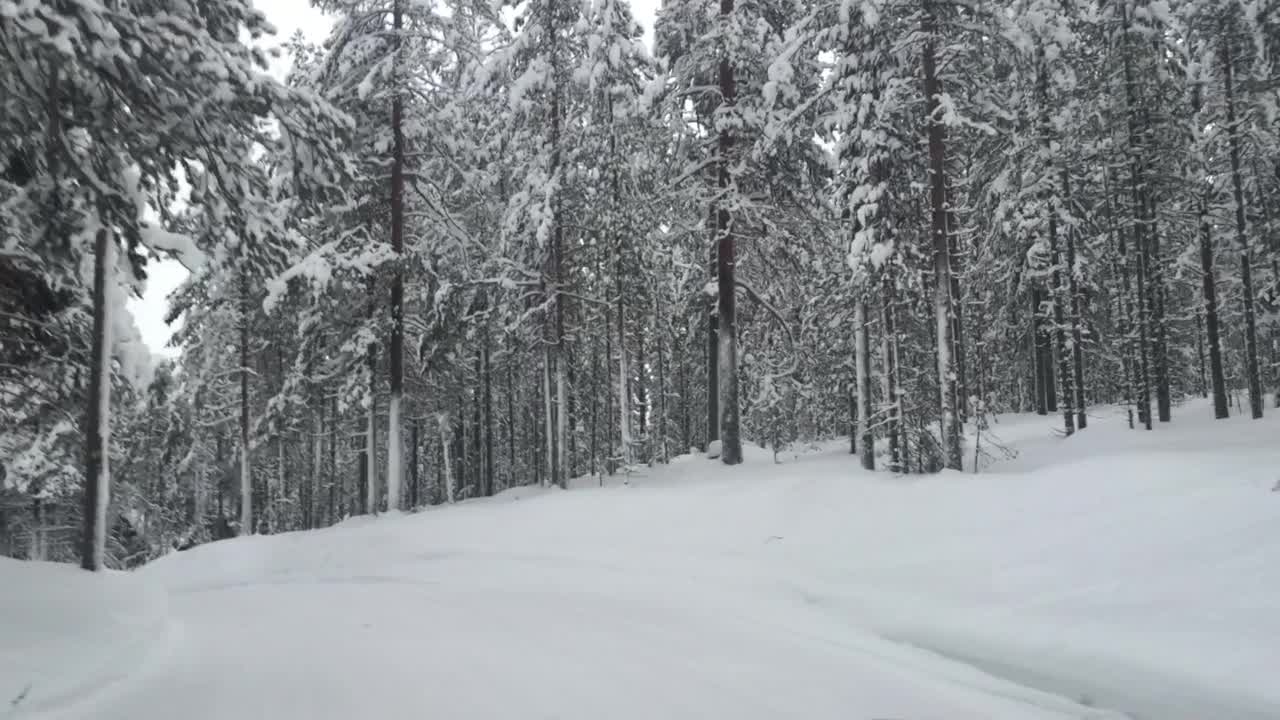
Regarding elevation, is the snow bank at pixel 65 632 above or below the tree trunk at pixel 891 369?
below

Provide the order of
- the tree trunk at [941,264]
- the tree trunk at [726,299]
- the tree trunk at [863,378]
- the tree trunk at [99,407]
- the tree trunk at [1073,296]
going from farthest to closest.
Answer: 1. the tree trunk at [1073,296]
2. the tree trunk at [863,378]
3. the tree trunk at [726,299]
4. the tree trunk at [941,264]
5. the tree trunk at [99,407]

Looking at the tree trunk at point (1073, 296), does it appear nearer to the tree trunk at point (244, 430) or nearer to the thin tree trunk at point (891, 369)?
the thin tree trunk at point (891, 369)

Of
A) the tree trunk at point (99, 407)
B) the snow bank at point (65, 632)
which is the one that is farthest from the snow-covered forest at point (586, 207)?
the snow bank at point (65, 632)

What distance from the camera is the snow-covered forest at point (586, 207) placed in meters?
6.99

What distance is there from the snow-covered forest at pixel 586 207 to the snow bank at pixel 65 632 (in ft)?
9.82

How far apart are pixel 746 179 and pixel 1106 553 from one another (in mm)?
12429

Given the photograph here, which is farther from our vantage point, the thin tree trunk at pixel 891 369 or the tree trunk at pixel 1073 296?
the tree trunk at pixel 1073 296

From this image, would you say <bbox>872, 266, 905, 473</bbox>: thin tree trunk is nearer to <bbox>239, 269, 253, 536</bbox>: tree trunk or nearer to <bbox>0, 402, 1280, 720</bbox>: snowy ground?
<bbox>0, 402, 1280, 720</bbox>: snowy ground

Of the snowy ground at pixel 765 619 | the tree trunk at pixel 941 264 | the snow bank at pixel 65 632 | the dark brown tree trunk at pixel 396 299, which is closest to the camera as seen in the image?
the snow bank at pixel 65 632

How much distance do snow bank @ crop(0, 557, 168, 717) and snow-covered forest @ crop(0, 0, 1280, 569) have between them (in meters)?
2.99

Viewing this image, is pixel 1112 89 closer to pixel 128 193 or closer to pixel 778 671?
pixel 778 671

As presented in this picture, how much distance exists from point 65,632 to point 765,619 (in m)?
5.62

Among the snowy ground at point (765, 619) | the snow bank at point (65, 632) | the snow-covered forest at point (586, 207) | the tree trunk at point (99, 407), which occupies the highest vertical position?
the snow-covered forest at point (586, 207)

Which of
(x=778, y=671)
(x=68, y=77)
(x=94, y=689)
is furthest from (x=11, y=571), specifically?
(x=778, y=671)
